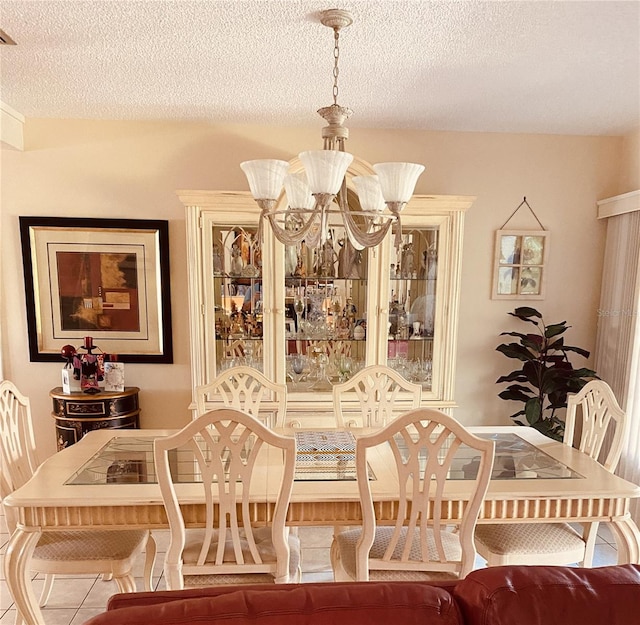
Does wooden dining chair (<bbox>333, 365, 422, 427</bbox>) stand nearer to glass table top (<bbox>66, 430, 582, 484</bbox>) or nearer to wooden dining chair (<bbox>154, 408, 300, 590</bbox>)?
glass table top (<bbox>66, 430, 582, 484</bbox>)

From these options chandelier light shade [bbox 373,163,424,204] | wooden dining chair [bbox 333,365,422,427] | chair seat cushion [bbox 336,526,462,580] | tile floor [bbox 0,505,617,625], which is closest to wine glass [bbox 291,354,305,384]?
wooden dining chair [bbox 333,365,422,427]

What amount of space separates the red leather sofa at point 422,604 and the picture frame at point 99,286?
92.6 inches

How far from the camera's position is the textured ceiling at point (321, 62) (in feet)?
5.46

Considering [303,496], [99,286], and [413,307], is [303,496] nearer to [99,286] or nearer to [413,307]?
[413,307]

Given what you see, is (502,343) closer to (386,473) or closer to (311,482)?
(386,473)

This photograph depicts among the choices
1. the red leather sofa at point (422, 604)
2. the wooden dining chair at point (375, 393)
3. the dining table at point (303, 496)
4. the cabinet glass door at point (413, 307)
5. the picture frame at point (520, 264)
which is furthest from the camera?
the picture frame at point (520, 264)

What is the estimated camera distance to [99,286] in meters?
3.06

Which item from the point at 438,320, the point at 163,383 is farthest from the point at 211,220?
the point at 438,320

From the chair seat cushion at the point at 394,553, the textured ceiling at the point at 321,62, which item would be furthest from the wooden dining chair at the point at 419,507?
the textured ceiling at the point at 321,62

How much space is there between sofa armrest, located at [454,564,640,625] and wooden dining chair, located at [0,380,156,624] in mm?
1385

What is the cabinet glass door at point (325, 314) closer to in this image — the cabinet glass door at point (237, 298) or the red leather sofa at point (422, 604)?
the cabinet glass door at point (237, 298)

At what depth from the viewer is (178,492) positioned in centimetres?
161

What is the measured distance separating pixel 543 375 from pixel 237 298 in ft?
6.91

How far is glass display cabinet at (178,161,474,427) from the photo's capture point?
2787 millimetres
